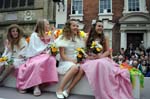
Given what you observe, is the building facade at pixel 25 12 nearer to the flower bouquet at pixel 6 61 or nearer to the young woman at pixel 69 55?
the flower bouquet at pixel 6 61

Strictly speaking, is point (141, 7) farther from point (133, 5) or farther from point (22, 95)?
point (22, 95)

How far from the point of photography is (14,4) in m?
19.5

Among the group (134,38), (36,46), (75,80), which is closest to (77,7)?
(134,38)

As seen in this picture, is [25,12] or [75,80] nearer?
[75,80]

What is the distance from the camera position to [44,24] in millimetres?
4430

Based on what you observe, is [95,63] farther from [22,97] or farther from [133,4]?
[133,4]

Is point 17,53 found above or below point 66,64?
above

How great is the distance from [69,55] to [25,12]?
14899 mm

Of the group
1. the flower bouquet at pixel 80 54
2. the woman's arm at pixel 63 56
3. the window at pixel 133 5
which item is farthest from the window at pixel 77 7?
the flower bouquet at pixel 80 54

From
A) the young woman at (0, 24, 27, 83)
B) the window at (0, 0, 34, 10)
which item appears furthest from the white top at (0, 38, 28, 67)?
the window at (0, 0, 34, 10)

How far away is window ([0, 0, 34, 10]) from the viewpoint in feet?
61.6

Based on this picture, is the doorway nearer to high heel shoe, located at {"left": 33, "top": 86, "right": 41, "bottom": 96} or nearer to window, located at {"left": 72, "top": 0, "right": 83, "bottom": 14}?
window, located at {"left": 72, "top": 0, "right": 83, "bottom": 14}

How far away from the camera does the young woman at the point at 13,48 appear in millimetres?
4609

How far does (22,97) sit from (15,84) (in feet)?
2.96
